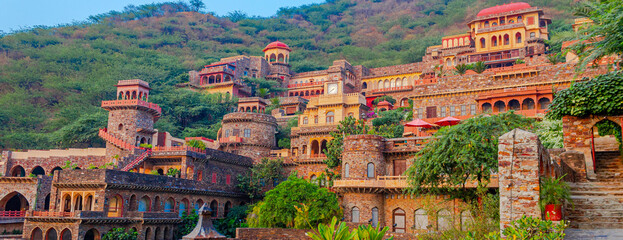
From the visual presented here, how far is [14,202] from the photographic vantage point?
42.3 m

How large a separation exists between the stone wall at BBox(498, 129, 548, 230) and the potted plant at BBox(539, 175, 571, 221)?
0.31 meters

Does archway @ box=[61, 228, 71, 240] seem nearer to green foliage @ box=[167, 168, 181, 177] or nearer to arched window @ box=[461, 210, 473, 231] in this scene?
green foliage @ box=[167, 168, 181, 177]

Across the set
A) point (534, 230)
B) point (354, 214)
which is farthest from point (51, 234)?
point (534, 230)

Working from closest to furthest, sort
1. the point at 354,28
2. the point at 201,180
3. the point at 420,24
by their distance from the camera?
the point at 201,180
the point at 420,24
the point at 354,28

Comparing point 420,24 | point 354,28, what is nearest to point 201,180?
point 420,24

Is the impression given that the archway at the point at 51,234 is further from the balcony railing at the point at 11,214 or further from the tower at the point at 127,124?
the tower at the point at 127,124

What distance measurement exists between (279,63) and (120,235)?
5056 centimetres

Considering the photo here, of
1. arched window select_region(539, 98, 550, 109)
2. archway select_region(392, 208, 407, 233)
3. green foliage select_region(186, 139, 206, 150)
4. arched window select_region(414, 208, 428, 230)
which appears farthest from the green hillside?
arched window select_region(539, 98, 550, 109)

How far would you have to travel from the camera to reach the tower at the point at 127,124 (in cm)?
4353

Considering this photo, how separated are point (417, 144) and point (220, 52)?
73895 mm

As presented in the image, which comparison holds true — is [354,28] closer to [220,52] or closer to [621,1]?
[220,52]

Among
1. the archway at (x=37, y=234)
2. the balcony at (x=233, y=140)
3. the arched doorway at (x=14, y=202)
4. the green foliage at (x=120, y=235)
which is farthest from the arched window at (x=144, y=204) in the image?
the balcony at (x=233, y=140)

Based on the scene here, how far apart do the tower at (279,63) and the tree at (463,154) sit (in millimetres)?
54100

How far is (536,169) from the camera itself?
423 inches
